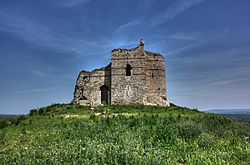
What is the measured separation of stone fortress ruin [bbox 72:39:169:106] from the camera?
32281 millimetres

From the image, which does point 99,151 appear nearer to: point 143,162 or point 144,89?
point 143,162

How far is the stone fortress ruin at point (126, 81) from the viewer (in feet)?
106

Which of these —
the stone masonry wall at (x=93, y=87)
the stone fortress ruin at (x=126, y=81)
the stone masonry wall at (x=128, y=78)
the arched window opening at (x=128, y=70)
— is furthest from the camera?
the stone masonry wall at (x=93, y=87)

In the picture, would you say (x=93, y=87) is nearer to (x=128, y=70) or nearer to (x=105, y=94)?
(x=105, y=94)

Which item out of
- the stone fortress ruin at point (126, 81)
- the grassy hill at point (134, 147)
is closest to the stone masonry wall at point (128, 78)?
the stone fortress ruin at point (126, 81)

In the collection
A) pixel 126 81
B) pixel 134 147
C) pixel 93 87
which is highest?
pixel 126 81

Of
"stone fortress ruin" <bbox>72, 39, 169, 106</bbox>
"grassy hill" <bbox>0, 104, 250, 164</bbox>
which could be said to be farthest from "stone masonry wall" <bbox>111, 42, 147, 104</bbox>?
"grassy hill" <bbox>0, 104, 250, 164</bbox>

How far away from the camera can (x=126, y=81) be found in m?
32.5

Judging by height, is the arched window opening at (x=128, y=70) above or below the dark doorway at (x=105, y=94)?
above

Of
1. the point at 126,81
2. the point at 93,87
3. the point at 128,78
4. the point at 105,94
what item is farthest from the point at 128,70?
the point at 93,87

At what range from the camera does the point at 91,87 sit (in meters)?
34.3

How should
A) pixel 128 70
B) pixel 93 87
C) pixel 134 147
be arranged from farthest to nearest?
pixel 93 87 → pixel 128 70 → pixel 134 147

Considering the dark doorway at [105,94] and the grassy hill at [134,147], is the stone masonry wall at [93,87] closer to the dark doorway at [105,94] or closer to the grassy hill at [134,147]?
the dark doorway at [105,94]

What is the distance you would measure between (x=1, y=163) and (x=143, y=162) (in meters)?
4.16
